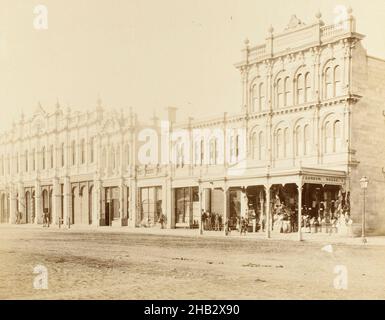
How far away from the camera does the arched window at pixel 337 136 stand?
3244 cm

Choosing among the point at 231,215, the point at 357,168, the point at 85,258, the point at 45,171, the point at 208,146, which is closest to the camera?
the point at 85,258

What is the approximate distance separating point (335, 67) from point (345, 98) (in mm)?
2144

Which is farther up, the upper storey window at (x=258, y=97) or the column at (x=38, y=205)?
the upper storey window at (x=258, y=97)

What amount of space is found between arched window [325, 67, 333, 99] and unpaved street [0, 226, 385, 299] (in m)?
12.7

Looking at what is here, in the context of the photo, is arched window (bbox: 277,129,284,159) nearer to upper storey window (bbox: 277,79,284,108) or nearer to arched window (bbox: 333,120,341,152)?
upper storey window (bbox: 277,79,284,108)

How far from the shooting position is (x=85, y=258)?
18.9 meters

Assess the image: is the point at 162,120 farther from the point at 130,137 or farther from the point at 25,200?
the point at 25,200

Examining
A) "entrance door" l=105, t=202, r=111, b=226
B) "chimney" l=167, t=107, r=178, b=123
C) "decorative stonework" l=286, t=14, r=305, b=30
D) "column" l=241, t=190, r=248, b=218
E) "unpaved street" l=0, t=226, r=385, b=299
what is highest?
"decorative stonework" l=286, t=14, r=305, b=30

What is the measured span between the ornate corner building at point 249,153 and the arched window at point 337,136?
6 cm

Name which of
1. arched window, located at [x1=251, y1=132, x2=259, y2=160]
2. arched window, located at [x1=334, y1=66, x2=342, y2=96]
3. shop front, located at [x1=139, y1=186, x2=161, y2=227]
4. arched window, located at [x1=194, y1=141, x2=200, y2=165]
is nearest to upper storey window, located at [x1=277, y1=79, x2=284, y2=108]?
arched window, located at [x1=251, y1=132, x2=259, y2=160]

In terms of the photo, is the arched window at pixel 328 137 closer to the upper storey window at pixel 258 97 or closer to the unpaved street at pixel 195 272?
the upper storey window at pixel 258 97

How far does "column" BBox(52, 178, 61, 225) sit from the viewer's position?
51.6 meters

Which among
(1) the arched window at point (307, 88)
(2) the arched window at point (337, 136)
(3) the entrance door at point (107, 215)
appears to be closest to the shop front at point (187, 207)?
(3) the entrance door at point (107, 215)
